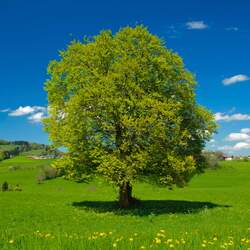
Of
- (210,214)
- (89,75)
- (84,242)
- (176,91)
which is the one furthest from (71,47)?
(84,242)

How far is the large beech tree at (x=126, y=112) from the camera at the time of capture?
35.2 meters

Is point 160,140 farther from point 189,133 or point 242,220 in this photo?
point 242,220

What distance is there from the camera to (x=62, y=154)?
3938 centimetres

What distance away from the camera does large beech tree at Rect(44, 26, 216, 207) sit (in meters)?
35.2

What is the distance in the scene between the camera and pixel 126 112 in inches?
1415

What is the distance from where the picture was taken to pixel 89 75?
1519 inches

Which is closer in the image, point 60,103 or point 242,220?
point 242,220

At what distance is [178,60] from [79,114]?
9940mm

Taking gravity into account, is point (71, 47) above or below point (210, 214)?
above

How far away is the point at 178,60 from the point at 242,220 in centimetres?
1484

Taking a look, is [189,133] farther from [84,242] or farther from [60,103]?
[84,242]

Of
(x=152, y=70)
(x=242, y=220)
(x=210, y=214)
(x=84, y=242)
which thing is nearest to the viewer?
(x=84, y=242)

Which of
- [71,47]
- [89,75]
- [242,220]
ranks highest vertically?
[71,47]

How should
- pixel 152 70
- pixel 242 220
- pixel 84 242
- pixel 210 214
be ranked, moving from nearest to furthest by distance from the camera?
pixel 84 242 → pixel 242 220 → pixel 210 214 → pixel 152 70
